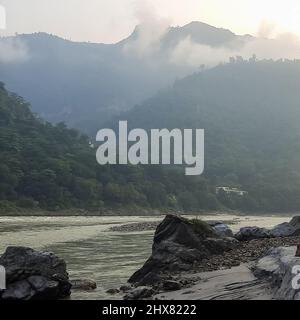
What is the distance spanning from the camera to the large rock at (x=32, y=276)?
62.0 ft

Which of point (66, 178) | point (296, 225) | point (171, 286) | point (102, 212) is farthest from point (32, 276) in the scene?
point (66, 178)

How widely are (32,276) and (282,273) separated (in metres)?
10.1

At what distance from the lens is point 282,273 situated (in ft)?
51.2

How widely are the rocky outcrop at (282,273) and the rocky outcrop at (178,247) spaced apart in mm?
4902

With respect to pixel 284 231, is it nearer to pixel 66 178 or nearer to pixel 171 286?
pixel 171 286

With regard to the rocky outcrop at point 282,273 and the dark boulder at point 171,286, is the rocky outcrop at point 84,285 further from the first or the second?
the rocky outcrop at point 282,273

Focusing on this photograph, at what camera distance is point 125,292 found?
19938 millimetres

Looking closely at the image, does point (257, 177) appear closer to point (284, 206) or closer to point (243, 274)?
point (284, 206)

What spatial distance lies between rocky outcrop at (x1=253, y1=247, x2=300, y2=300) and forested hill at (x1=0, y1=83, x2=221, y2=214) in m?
92.5
